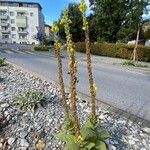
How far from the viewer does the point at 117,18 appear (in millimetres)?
43938

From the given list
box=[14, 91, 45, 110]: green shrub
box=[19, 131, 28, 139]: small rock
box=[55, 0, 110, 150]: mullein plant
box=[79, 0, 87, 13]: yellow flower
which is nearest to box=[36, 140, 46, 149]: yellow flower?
box=[19, 131, 28, 139]: small rock

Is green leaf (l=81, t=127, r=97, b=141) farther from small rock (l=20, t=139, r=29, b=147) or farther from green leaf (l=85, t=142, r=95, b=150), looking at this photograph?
small rock (l=20, t=139, r=29, b=147)

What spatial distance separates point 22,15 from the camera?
338 ft

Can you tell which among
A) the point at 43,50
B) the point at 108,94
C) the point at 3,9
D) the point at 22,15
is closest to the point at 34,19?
the point at 22,15

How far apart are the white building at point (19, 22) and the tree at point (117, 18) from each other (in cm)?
5702

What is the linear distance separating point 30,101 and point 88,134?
2.20 metres

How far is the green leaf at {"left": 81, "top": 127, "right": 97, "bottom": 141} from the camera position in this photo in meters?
3.78

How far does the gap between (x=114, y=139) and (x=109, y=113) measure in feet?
4.71

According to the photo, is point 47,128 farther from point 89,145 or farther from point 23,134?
point 89,145

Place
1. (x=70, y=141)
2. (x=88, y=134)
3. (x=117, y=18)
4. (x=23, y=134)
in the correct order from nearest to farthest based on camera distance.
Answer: (x=70, y=141) < (x=88, y=134) < (x=23, y=134) < (x=117, y=18)

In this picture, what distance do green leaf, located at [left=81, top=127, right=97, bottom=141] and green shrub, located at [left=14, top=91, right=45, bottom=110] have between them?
2.04 m

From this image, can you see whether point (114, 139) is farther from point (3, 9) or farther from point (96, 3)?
point (3, 9)

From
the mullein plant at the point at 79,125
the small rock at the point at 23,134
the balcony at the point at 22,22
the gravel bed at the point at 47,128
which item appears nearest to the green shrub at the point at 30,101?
the gravel bed at the point at 47,128

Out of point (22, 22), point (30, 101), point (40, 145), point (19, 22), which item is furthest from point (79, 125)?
point (19, 22)
